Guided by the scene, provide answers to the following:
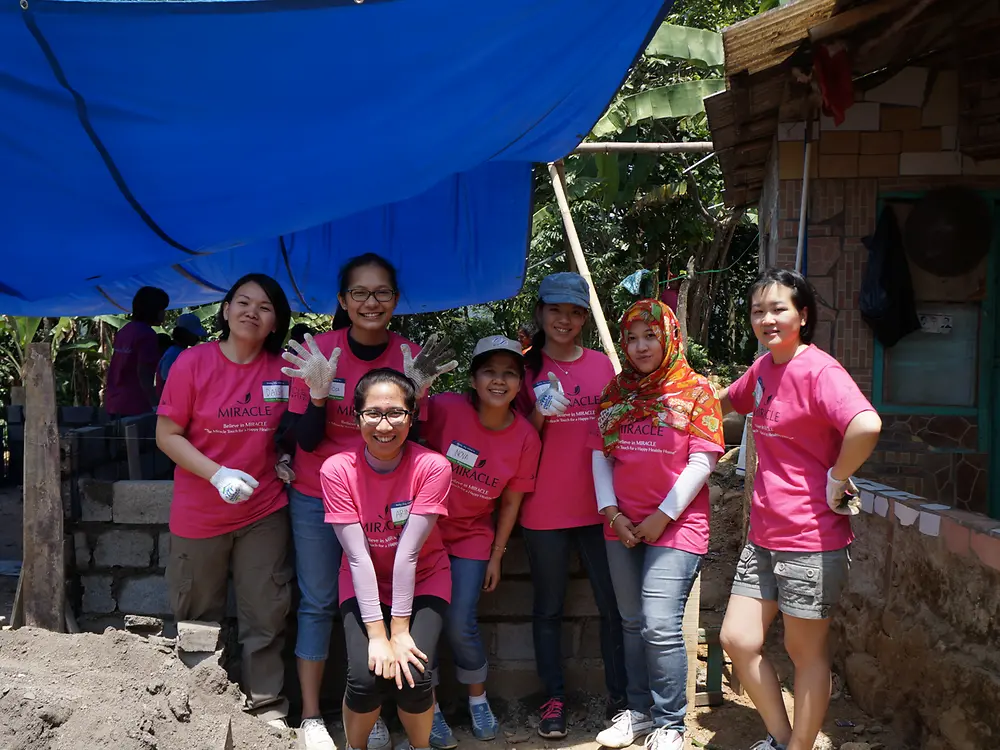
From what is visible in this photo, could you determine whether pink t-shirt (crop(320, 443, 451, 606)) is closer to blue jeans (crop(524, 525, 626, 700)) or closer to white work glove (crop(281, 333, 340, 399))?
white work glove (crop(281, 333, 340, 399))

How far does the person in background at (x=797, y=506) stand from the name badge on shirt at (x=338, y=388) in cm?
153

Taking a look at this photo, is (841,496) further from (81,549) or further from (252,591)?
(81,549)

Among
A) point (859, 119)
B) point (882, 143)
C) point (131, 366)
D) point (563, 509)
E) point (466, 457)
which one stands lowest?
point (563, 509)

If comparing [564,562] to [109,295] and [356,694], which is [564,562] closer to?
[356,694]

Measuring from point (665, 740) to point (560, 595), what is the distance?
689 mm

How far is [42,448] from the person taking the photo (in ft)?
11.5

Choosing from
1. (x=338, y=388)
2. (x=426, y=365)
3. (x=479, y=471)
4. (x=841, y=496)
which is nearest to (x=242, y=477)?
(x=338, y=388)

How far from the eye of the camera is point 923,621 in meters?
3.35

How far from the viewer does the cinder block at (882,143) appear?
499 cm

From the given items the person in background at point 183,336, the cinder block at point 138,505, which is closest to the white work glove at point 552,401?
the cinder block at point 138,505

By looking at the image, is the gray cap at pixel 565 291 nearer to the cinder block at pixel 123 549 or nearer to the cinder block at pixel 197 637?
the cinder block at pixel 197 637

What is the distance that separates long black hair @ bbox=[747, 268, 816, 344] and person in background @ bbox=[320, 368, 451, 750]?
4.28 feet

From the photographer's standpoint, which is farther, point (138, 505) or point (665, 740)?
point (138, 505)

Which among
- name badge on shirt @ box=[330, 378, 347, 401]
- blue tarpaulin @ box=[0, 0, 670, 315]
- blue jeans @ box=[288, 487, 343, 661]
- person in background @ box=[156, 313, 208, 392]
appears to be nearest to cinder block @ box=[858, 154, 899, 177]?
blue tarpaulin @ box=[0, 0, 670, 315]
